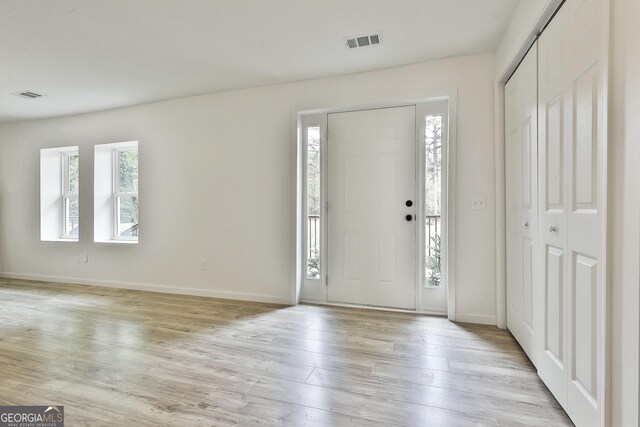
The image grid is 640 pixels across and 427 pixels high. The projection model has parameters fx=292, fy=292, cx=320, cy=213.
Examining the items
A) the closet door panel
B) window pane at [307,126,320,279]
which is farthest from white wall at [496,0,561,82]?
window pane at [307,126,320,279]

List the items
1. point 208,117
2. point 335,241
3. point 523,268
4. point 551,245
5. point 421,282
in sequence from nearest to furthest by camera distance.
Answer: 1. point 551,245
2. point 523,268
3. point 421,282
4. point 335,241
5. point 208,117

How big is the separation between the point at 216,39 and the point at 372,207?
6.83 ft

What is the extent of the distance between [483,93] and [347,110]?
1283 millimetres

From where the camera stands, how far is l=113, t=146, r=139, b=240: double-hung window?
14.0 feet

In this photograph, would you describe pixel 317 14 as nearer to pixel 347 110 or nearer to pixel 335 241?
pixel 347 110

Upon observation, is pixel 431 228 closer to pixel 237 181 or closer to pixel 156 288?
pixel 237 181

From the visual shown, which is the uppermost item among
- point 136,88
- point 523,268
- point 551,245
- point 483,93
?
point 136,88

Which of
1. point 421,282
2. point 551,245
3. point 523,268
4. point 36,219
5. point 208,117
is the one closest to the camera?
point 551,245

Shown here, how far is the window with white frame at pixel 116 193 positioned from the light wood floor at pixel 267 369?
4.83 feet

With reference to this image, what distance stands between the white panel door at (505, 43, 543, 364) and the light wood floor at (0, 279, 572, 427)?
29 cm

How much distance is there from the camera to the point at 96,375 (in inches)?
72.8

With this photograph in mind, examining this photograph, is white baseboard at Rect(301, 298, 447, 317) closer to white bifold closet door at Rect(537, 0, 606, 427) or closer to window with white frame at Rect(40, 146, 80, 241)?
white bifold closet door at Rect(537, 0, 606, 427)

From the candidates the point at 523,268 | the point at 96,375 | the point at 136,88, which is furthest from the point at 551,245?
the point at 136,88

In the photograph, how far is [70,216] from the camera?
4742 mm
